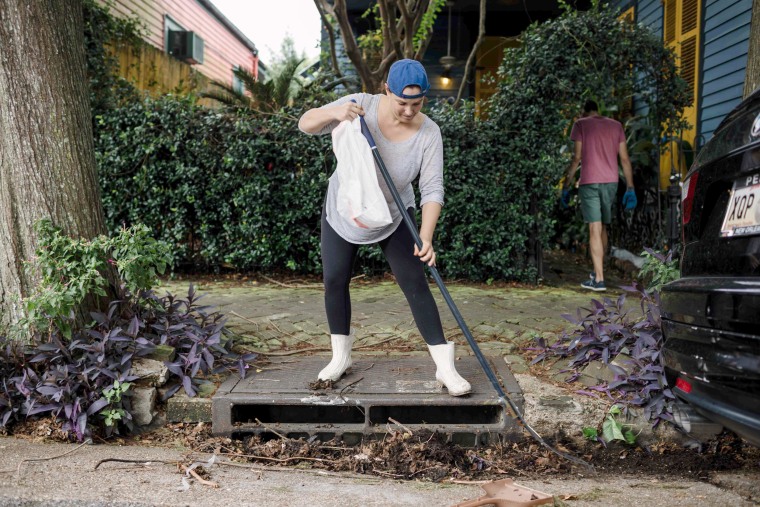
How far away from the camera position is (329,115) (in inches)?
144

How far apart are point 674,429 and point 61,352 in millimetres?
3469

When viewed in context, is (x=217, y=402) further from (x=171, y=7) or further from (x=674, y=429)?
(x=171, y=7)

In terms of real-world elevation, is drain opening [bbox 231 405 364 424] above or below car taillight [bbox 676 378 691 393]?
below

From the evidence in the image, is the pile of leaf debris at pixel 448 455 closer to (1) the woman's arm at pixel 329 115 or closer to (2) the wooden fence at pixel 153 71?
(1) the woman's arm at pixel 329 115

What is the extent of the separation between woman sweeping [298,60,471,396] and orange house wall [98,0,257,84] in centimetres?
983

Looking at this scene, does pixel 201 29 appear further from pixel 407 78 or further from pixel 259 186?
pixel 407 78

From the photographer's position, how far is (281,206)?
25.1 ft

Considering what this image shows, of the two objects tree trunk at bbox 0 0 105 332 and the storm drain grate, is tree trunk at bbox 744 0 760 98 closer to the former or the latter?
the storm drain grate

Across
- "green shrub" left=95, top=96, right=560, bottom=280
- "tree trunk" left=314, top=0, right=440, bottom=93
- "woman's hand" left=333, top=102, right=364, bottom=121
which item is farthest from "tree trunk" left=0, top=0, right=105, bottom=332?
"tree trunk" left=314, top=0, right=440, bottom=93

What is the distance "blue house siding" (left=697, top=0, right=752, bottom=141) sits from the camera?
8.02m

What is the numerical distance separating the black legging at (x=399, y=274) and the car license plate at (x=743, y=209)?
64.8 inches

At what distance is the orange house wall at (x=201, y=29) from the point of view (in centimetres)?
1515

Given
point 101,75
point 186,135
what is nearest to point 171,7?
point 101,75

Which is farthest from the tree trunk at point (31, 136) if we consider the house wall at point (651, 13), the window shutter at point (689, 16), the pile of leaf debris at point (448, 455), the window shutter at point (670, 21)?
the house wall at point (651, 13)
